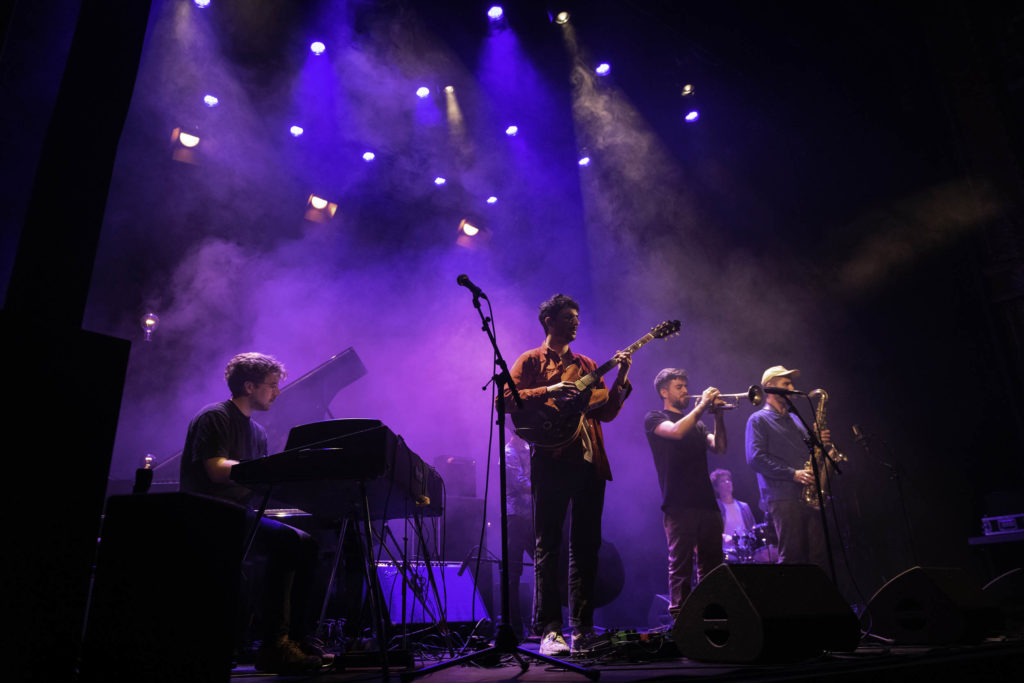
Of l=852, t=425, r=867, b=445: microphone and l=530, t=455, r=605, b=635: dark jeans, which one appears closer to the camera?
l=530, t=455, r=605, b=635: dark jeans

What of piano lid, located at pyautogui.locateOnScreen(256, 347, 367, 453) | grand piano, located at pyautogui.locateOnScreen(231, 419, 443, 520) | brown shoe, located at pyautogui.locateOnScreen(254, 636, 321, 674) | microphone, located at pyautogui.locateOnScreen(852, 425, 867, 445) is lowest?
brown shoe, located at pyautogui.locateOnScreen(254, 636, 321, 674)

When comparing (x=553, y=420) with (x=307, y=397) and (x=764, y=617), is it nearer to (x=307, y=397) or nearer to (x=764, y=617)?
(x=764, y=617)

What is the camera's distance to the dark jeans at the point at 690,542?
14.9 ft

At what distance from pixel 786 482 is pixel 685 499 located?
100 centimetres

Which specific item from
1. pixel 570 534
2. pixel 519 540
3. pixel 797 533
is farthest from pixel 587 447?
pixel 519 540

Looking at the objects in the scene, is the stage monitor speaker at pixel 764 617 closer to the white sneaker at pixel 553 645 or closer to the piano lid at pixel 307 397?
the white sneaker at pixel 553 645

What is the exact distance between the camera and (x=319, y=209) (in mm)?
8781

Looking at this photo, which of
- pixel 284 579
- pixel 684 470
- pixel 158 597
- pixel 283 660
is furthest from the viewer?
pixel 684 470

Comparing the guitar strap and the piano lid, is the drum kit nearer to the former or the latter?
the guitar strap

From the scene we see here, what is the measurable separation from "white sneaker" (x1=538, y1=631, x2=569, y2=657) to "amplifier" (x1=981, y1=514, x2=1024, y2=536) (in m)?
4.17

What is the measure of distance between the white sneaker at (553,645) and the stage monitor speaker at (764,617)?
21.7 inches

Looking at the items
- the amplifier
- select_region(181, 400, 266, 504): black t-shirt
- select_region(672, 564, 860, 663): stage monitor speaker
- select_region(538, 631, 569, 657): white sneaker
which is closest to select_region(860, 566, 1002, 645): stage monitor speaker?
select_region(672, 564, 860, 663): stage monitor speaker

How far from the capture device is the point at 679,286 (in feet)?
25.2

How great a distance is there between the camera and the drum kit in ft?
20.3
